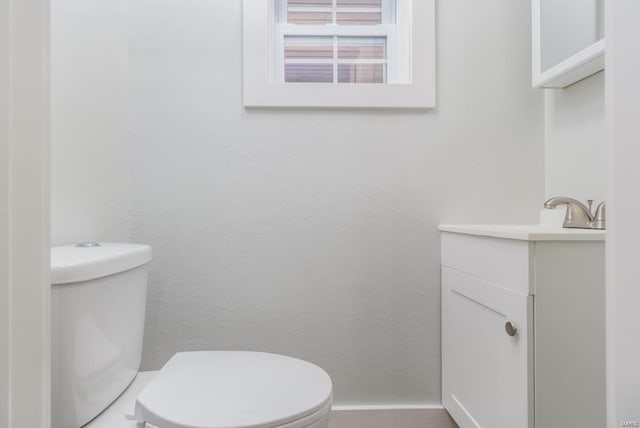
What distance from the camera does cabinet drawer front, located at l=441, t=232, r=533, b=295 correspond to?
873 millimetres

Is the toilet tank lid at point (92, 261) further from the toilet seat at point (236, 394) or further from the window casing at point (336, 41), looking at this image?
the window casing at point (336, 41)

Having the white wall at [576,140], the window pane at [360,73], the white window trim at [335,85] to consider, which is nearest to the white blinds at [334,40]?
the window pane at [360,73]

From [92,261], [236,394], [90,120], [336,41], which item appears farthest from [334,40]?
[236,394]

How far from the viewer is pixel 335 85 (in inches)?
53.6

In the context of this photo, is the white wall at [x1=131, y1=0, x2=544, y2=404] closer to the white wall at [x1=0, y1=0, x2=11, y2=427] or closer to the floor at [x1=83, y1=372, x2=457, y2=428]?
the floor at [x1=83, y1=372, x2=457, y2=428]

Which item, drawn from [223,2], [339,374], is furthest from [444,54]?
[339,374]

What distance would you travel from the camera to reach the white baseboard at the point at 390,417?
134 centimetres

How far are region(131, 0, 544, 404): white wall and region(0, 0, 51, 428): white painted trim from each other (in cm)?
98

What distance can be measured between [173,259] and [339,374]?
666 millimetres

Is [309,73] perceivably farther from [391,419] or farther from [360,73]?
[391,419]

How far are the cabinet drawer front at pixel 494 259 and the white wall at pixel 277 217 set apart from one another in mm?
155

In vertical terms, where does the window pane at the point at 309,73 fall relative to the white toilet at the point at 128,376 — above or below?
above

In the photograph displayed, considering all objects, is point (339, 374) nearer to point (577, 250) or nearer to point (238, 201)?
point (238, 201)

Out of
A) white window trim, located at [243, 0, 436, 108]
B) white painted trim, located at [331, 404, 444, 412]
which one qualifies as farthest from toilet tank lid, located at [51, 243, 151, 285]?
white painted trim, located at [331, 404, 444, 412]
